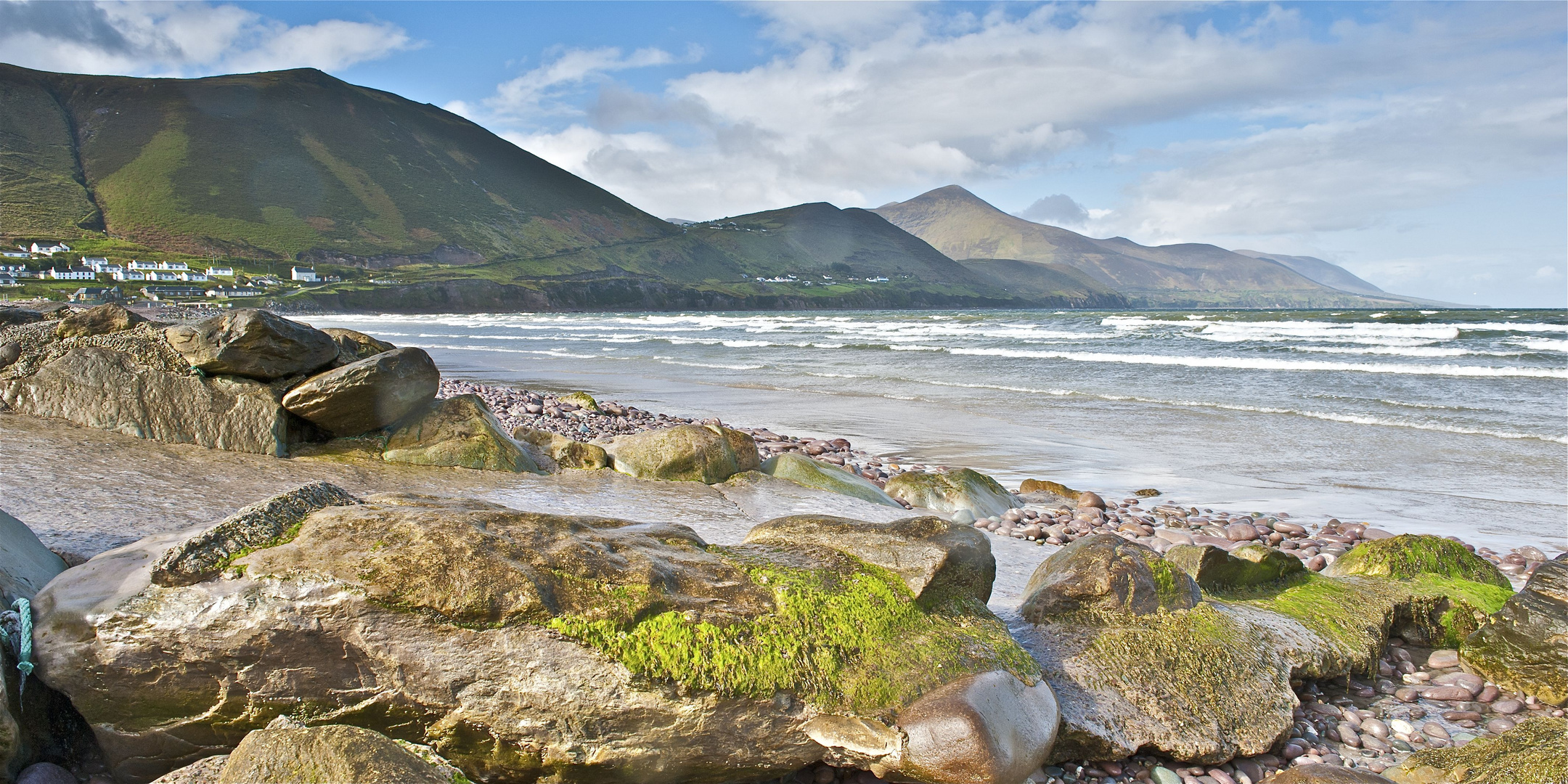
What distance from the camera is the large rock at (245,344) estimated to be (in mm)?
8031

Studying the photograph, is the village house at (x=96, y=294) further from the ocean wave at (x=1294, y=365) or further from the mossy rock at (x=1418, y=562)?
the mossy rock at (x=1418, y=562)

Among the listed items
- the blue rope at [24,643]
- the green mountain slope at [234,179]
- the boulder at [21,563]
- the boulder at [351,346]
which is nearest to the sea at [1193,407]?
the boulder at [351,346]

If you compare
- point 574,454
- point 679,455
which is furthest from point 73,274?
point 679,455

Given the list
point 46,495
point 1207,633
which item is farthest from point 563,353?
point 1207,633

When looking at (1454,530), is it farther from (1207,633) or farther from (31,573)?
(31,573)

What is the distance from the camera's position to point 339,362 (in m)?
9.01

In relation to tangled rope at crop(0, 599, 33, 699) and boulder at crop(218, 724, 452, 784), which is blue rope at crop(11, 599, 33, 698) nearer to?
tangled rope at crop(0, 599, 33, 699)

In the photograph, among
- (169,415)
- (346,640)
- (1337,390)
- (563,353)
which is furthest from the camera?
(563,353)

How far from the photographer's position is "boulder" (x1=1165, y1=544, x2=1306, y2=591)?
5.86 metres

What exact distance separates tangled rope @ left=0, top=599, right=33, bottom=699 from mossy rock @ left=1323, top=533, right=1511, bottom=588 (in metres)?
8.14

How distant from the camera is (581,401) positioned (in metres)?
14.9

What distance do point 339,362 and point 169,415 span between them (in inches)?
64.6

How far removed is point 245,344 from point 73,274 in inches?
4457

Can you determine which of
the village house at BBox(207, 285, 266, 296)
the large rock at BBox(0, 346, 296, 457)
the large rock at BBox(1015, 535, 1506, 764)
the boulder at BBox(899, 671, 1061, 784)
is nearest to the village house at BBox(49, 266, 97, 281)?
the village house at BBox(207, 285, 266, 296)
